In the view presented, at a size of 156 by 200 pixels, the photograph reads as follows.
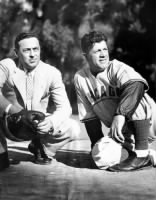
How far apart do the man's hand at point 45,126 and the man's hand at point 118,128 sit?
19.1 inches

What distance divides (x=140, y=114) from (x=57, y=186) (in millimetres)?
936

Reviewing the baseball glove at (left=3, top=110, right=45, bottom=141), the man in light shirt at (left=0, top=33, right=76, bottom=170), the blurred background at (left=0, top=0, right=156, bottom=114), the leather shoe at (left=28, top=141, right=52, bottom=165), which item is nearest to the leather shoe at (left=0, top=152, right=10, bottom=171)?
the man in light shirt at (left=0, top=33, right=76, bottom=170)

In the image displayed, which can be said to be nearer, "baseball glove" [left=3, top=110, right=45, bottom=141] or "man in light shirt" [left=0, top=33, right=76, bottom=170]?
"baseball glove" [left=3, top=110, right=45, bottom=141]

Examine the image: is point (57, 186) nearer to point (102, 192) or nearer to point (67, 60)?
point (102, 192)

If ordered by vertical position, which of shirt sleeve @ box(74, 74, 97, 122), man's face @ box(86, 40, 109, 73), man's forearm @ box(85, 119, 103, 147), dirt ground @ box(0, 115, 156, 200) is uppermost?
man's face @ box(86, 40, 109, 73)

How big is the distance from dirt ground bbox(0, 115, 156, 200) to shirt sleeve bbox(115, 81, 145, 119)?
1.46 feet

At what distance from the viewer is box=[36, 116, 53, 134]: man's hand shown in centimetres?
336

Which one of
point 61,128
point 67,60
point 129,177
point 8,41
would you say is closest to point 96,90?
point 61,128

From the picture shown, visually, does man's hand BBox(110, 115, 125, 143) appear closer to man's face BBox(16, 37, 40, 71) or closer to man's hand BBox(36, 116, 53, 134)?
man's hand BBox(36, 116, 53, 134)

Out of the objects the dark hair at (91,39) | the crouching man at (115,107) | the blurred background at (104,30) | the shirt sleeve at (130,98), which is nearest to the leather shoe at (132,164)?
the crouching man at (115,107)

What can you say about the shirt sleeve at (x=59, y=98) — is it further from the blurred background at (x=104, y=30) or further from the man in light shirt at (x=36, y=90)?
the blurred background at (x=104, y=30)

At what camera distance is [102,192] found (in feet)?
8.89

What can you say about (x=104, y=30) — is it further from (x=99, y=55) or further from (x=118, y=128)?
(x=118, y=128)

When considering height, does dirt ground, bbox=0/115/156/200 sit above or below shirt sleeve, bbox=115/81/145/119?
below
